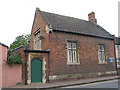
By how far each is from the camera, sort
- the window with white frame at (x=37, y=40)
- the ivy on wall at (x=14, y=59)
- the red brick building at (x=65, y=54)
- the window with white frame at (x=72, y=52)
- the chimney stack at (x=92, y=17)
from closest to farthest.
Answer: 1. the ivy on wall at (x=14, y=59)
2. the red brick building at (x=65, y=54)
3. the window with white frame at (x=72, y=52)
4. the window with white frame at (x=37, y=40)
5. the chimney stack at (x=92, y=17)

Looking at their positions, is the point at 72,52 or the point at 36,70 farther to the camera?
the point at 72,52

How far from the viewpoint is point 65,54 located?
12961 millimetres

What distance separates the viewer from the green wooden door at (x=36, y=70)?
1131 cm

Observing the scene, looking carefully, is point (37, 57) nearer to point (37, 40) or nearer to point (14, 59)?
point (14, 59)

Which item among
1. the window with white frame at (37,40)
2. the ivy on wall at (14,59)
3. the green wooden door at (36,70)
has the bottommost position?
the green wooden door at (36,70)

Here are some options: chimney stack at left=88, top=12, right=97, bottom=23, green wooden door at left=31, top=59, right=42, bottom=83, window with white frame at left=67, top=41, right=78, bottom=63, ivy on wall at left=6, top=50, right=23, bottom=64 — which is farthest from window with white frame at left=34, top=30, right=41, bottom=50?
chimney stack at left=88, top=12, right=97, bottom=23

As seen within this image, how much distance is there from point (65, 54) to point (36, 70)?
11.3 ft

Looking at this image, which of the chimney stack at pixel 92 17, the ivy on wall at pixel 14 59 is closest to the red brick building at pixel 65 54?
the ivy on wall at pixel 14 59

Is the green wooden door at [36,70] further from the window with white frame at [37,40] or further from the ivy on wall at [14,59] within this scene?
the window with white frame at [37,40]

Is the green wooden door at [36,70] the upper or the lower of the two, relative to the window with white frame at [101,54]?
lower

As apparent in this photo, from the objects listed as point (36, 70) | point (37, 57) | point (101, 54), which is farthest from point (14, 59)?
point (101, 54)

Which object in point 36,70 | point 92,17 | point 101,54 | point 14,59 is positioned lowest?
point 36,70

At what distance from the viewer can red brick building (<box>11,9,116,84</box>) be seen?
11.6m

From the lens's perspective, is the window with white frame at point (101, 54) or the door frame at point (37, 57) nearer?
the door frame at point (37, 57)
